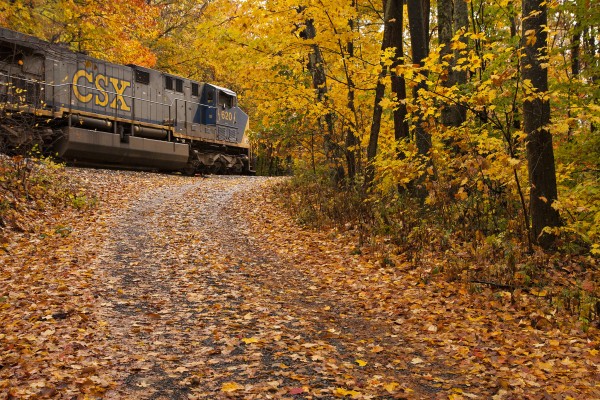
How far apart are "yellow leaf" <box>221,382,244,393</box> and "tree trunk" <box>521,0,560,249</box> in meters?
5.07

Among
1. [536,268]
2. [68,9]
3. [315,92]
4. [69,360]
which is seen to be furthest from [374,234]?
[68,9]

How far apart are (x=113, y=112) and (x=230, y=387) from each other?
16272mm

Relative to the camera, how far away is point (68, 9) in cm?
1625

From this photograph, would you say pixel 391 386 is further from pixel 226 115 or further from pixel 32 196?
pixel 226 115

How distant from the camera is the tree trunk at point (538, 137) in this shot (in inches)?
293

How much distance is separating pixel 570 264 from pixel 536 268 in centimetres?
56

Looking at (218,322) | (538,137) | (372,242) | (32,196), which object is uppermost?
(538,137)

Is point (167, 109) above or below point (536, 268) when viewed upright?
above

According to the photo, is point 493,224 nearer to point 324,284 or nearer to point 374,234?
point 374,234

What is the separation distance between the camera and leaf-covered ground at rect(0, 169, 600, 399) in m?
4.69

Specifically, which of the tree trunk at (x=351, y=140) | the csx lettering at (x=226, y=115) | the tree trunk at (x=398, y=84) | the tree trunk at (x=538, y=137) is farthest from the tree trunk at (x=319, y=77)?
the csx lettering at (x=226, y=115)

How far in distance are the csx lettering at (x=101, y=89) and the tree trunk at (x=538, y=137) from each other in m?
14.4

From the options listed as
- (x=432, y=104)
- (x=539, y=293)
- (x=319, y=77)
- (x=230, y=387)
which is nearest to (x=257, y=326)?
(x=230, y=387)

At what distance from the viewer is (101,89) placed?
18391 mm
